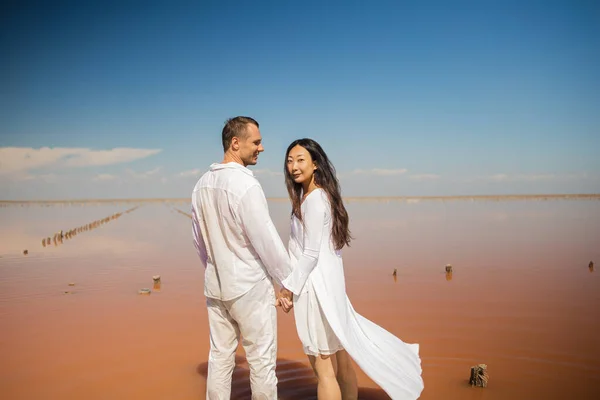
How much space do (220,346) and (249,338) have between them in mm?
309

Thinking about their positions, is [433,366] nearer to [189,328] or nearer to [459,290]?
[189,328]

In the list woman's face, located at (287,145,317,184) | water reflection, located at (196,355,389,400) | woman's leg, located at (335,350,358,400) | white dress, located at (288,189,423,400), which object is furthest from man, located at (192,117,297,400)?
water reflection, located at (196,355,389,400)

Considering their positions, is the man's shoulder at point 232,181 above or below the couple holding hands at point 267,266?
above

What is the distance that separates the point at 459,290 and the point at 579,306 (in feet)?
7.19

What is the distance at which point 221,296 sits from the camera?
11.9 feet

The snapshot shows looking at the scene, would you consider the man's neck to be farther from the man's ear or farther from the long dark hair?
the long dark hair

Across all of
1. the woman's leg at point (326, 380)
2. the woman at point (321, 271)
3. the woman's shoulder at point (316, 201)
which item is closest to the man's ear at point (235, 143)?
the woman at point (321, 271)

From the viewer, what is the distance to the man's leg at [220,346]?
378cm

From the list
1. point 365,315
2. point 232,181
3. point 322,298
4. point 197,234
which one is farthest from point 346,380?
point 365,315

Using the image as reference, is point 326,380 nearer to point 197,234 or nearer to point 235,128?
point 197,234

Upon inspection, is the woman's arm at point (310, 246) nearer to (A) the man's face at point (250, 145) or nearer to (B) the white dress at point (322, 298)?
(B) the white dress at point (322, 298)

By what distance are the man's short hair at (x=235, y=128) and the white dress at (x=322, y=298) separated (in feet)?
2.20

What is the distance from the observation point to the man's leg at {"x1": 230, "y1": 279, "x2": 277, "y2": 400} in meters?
3.60

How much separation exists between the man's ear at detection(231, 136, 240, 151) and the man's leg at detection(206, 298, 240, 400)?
1134mm
